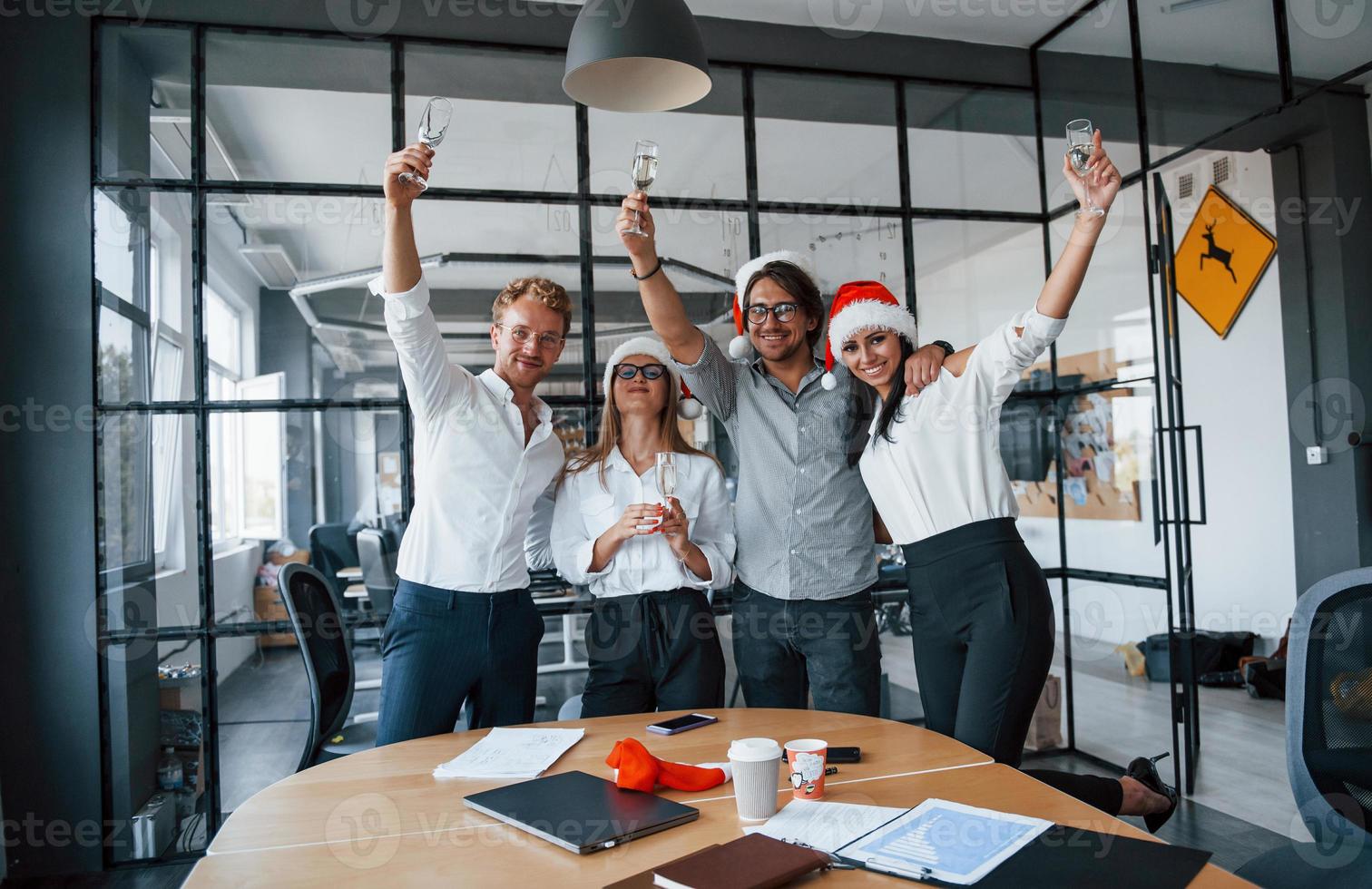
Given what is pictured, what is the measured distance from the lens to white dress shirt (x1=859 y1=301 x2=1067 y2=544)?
6.99ft

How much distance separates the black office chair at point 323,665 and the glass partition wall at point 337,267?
0.46 m

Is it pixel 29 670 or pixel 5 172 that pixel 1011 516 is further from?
pixel 5 172

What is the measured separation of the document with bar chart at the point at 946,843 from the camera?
1085mm

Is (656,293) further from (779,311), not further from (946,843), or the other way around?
(946,843)

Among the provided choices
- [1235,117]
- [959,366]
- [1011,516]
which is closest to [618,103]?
[959,366]

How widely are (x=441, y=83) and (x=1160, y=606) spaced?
138 inches

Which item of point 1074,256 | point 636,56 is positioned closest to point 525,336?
point 636,56

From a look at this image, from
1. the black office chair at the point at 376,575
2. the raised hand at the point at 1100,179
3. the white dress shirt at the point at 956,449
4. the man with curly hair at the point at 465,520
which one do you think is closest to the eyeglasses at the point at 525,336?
the man with curly hair at the point at 465,520

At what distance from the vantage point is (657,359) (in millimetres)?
2578

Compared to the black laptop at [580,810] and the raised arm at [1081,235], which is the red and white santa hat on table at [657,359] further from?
the black laptop at [580,810]

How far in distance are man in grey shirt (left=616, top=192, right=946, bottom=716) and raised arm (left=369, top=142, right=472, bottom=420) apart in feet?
1.69

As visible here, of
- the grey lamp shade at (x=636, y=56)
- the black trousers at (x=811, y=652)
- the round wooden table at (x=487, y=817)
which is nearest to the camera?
the round wooden table at (x=487, y=817)

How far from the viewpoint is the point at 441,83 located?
3342 millimetres

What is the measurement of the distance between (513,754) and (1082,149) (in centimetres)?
175
